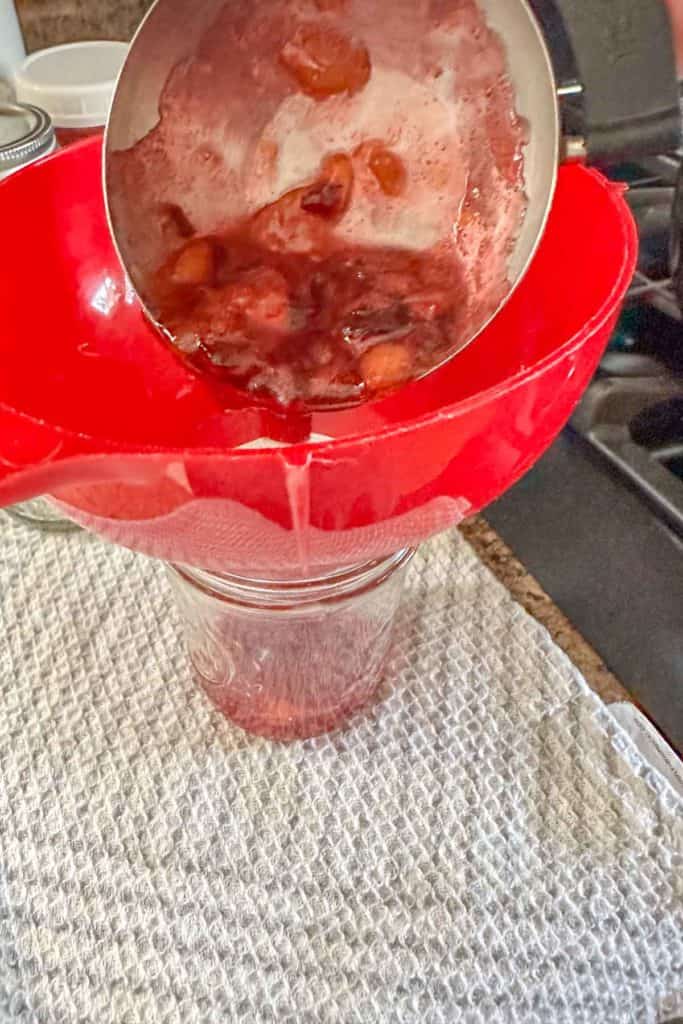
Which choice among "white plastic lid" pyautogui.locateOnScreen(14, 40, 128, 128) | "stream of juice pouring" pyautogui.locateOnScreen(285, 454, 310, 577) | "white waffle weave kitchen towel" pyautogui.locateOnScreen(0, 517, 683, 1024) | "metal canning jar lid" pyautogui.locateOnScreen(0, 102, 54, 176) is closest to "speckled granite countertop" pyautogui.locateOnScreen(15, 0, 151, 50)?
"white plastic lid" pyautogui.locateOnScreen(14, 40, 128, 128)

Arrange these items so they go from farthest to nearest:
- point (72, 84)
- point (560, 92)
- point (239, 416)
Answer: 1. point (72, 84)
2. point (239, 416)
3. point (560, 92)

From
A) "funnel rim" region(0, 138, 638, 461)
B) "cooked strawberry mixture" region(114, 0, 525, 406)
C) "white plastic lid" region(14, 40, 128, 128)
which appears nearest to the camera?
"funnel rim" region(0, 138, 638, 461)

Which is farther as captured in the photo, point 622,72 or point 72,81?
point 72,81

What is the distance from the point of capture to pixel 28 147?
506 mm

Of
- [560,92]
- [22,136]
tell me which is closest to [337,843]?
[560,92]

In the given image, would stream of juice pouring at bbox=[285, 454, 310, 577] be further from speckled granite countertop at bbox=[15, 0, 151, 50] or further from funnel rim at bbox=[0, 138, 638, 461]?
speckled granite countertop at bbox=[15, 0, 151, 50]

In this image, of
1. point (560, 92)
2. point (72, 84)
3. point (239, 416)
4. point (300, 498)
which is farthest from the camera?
point (72, 84)

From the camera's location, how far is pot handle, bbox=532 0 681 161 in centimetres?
39

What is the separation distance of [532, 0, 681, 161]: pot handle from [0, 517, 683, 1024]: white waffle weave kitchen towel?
0.23m

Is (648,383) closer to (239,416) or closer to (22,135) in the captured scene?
(239,416)

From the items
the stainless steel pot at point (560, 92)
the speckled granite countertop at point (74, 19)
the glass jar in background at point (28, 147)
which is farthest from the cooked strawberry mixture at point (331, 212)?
the speckled granite countertop at point (74, 19)

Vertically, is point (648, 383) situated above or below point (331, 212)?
below

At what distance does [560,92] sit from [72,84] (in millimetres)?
363

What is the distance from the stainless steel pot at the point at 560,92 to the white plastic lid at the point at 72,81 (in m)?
0.23
